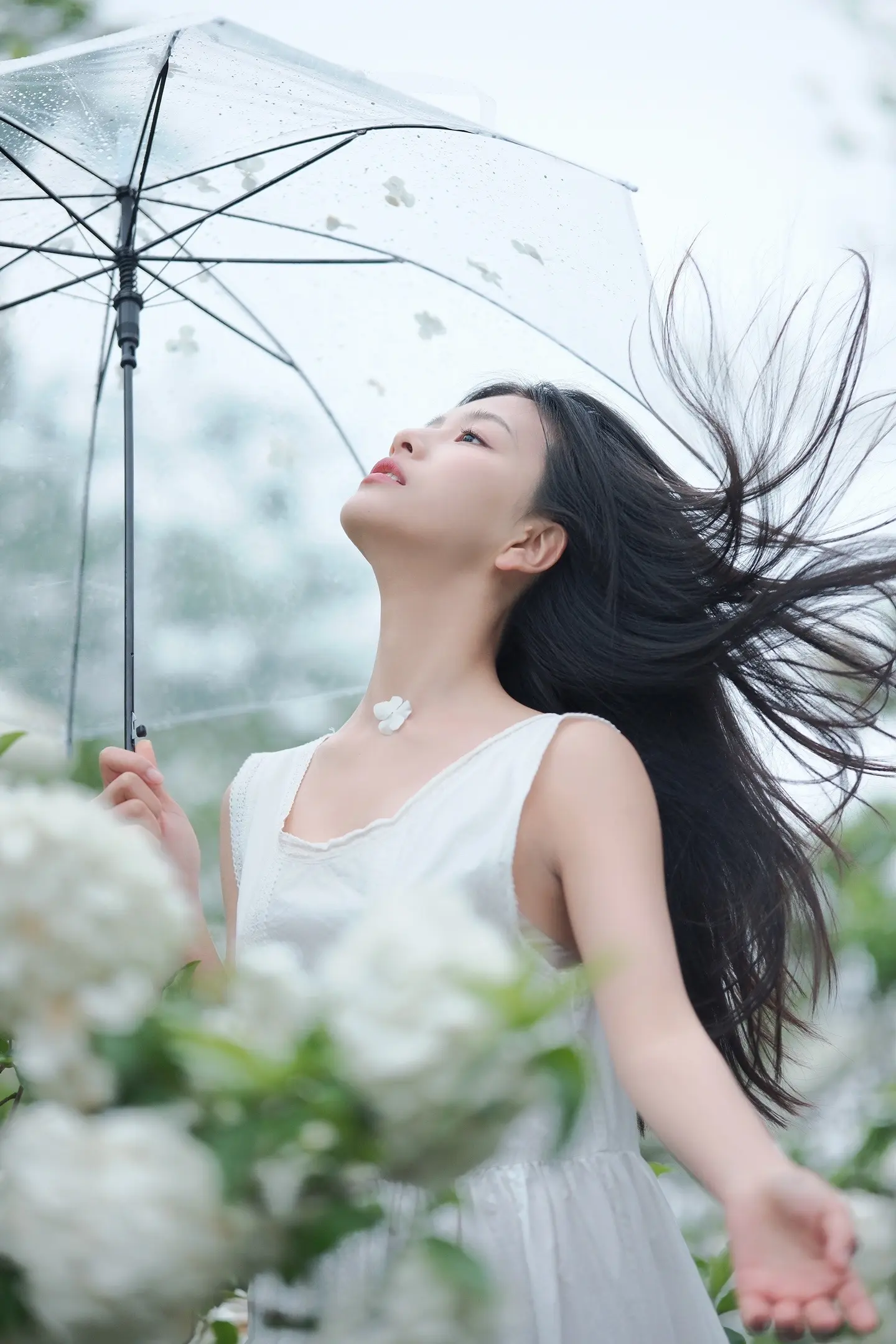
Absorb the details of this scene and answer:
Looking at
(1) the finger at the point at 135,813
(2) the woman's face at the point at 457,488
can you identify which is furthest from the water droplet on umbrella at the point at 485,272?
(1) the finger at the point at 135,813

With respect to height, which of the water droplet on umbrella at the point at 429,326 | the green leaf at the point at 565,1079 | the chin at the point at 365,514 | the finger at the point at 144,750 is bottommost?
the green leaf at the point at 565,1079

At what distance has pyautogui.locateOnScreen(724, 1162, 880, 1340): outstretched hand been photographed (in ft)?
3.54

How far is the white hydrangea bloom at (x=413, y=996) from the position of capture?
678 mm

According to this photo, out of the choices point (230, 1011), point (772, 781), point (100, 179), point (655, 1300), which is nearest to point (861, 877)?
point (772, 781)

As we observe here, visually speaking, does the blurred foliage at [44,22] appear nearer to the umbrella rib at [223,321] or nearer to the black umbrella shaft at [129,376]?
the umbrella rib at [223,321]

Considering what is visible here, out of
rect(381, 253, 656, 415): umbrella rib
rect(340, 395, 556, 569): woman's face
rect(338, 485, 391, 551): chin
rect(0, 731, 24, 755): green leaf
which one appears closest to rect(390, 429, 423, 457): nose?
rect(340, 395, 556, 569): woman's face

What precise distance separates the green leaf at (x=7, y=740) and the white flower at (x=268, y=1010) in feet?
1.16

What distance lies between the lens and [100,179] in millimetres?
2523

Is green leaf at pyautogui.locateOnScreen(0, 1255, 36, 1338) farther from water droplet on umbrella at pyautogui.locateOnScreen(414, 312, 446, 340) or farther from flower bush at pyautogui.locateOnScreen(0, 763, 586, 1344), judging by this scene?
water droplet on umbrella at pyautogui.locateOnScreen(414, 312, 446, 340)

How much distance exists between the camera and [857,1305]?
1093 mm

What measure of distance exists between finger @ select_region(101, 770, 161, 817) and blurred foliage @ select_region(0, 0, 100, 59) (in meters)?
4.10

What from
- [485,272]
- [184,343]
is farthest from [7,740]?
[184,343]

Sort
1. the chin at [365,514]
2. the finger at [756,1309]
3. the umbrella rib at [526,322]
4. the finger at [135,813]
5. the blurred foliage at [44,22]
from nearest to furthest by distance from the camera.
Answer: the finger at [756,1309], the finger at [135,813], the chin at [365,514], the umbrella rib at [526,322], the blurred foliage at [44,22]

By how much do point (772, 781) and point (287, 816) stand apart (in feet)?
2.60
